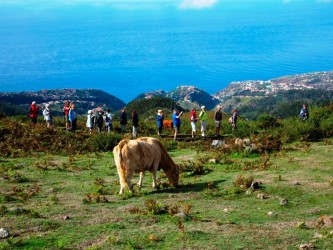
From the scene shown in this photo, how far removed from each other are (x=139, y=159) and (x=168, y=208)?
11.2 feet

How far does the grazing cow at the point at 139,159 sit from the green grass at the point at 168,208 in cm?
61

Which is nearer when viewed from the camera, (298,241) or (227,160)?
(298,241)

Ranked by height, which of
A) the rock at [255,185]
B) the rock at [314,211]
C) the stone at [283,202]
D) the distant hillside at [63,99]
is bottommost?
the rock at [314,211]

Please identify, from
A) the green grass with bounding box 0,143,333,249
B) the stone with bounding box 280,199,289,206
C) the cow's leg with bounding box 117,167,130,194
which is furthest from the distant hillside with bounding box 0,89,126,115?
the stone with bounding box 280,199,289,206

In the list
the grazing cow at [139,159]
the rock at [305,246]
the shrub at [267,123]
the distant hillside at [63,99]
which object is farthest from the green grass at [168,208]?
the distant hillside at [63,99]

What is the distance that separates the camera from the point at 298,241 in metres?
10.0

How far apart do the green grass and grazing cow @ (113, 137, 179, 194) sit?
2.01 feet

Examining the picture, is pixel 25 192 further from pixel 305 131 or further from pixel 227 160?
pixel 305 131

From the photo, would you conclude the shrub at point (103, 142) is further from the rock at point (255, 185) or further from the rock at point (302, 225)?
the rock at point (302, 225)

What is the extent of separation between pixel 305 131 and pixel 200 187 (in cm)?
1415

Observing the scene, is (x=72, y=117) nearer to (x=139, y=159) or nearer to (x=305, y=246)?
(x=139, y=159)

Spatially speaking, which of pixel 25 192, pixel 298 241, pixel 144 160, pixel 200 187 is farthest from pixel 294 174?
pixel 25 192

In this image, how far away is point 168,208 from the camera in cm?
1277

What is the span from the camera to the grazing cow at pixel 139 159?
15.4 meters
